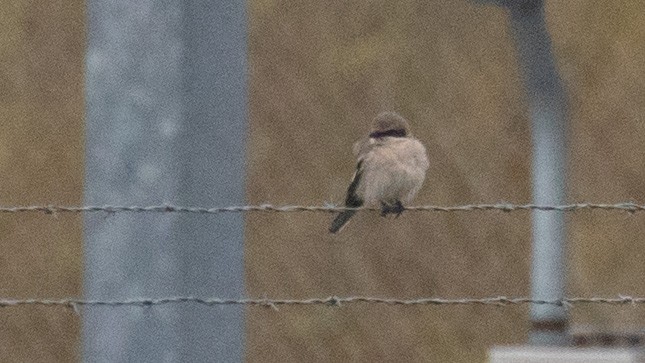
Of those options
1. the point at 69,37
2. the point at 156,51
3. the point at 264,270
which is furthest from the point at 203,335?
the point at 69,37

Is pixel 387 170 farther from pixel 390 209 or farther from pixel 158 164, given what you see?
pixel 158 164

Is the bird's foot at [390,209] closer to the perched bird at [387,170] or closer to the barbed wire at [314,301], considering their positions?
the perched bird at [387,170]

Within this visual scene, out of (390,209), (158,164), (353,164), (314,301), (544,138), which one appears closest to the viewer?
(314,301)

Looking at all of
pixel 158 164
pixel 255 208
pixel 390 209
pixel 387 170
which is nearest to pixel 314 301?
pixel 255 208

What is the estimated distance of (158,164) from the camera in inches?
188

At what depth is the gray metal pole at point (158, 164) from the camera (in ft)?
15.7

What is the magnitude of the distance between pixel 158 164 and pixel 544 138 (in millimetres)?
1967

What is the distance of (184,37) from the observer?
15.8 ft

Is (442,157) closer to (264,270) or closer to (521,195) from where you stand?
(521,195)

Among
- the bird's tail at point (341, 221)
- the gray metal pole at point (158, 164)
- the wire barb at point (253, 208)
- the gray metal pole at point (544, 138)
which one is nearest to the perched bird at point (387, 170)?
the bird's tail at point (341, 221)

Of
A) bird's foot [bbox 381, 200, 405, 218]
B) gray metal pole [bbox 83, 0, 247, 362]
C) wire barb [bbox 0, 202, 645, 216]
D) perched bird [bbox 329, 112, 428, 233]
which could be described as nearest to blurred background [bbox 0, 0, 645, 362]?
perched bird [bbox 329, 112, 428, 233]

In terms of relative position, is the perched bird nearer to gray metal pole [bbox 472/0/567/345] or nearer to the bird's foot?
the bird's foot

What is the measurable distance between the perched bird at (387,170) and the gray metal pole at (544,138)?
403 millimetres

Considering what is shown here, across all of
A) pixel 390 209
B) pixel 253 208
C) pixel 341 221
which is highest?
pixel 253 208
